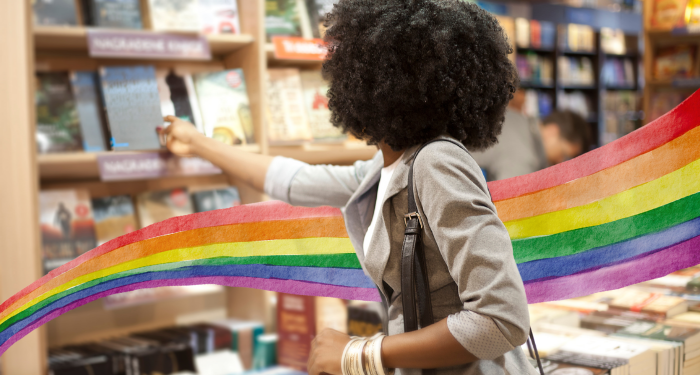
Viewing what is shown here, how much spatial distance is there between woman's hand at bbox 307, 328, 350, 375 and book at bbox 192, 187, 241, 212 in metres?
0.73

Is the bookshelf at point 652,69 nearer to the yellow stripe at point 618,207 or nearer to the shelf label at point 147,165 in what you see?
the yellow stripe at point 618,207

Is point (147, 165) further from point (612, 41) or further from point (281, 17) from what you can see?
point (612, 41)

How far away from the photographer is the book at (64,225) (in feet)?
5.57

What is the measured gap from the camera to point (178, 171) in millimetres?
1354

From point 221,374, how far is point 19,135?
95 centimetres

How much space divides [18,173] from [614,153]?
1474 millimetres

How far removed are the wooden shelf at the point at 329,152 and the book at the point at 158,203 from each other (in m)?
0.47

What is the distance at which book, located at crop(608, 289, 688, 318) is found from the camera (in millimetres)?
1123

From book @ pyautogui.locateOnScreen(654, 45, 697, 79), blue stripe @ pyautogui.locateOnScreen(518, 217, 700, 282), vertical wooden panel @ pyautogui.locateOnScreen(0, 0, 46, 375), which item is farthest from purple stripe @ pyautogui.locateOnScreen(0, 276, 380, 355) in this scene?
book @ pyautogui.locateOnScreen(654, 45, 697, 79)

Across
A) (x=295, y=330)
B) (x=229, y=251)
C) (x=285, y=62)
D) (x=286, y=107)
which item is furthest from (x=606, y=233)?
(x=285, y=62)

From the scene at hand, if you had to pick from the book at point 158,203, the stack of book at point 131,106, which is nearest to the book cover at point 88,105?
the stack of book at point 131,106

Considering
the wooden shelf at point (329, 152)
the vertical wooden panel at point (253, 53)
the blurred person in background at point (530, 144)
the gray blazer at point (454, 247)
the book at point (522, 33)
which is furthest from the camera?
the book at point (522, 33)

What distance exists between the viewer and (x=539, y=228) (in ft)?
2.71

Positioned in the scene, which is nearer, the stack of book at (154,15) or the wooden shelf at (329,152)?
the wooden shelf at (329,152)
